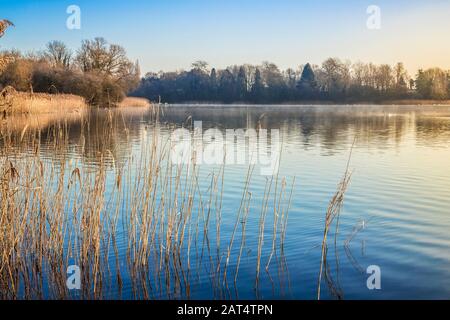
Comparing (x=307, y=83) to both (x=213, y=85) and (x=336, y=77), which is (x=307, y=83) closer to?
(x=336, y=77)

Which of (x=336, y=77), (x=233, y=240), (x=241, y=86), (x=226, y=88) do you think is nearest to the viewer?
(x=233, y=240)

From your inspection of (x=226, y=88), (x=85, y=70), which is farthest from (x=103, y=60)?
(x=226, y=88)

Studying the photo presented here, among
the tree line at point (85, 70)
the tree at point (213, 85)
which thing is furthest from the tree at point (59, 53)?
the tree at point (213, 85)

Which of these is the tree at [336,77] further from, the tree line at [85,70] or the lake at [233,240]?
the lake at [233,240]

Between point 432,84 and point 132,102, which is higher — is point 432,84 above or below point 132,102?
above

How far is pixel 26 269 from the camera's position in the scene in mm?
5438

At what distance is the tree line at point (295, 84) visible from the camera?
252 feet

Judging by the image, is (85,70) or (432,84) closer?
(85,70)

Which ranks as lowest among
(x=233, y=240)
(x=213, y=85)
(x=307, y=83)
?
(x=233, y=240)

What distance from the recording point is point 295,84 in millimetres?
86000

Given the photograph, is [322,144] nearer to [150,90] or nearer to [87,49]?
[87,49]

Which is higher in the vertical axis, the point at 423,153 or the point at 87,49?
the point at 87,49
